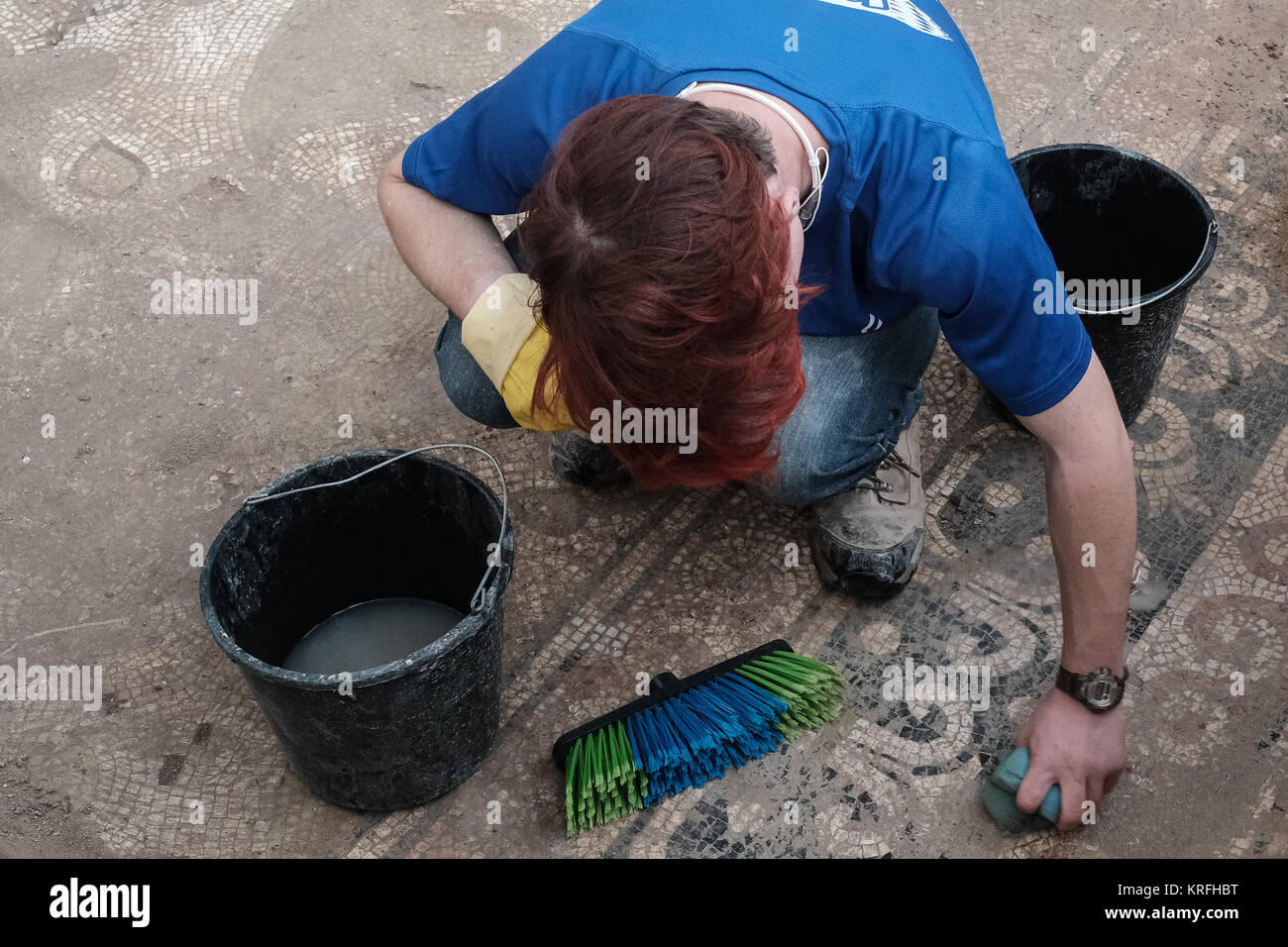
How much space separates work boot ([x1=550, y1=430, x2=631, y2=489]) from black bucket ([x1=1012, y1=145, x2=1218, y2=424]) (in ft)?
2.37

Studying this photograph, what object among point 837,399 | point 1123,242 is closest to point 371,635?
point 837,399

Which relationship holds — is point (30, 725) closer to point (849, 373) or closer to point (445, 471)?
point (445, 471)

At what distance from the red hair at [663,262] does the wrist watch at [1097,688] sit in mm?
602

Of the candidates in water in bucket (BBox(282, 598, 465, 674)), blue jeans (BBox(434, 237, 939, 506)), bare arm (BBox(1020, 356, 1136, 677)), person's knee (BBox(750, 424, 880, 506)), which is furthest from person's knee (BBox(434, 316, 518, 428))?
bare arm (BBox(1020, 356, 1136, 677))

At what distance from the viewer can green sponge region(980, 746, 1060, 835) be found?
152cm

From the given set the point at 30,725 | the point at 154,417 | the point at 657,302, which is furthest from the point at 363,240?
the point at 657,302

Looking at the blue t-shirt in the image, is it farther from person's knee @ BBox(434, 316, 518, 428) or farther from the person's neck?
person's knee @ BBox(434, 316, 518, 428)

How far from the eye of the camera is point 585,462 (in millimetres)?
1895

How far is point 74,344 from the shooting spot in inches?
83.6

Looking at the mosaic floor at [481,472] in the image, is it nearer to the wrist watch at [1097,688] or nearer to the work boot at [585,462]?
the work boot at [585,462]

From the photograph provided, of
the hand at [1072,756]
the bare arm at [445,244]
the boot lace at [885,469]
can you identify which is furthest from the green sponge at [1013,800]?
the bare arm at [445,244]

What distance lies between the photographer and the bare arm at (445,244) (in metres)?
1.51

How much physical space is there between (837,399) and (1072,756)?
539mm

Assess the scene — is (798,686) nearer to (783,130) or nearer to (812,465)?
(812,465)
